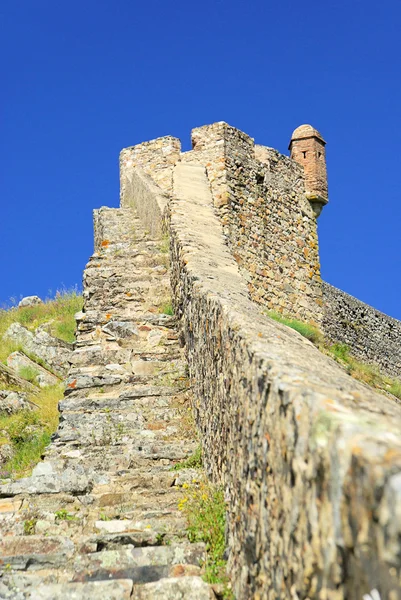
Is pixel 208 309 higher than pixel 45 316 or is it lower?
lower

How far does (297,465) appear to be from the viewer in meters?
1.94

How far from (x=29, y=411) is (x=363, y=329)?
12585 mm

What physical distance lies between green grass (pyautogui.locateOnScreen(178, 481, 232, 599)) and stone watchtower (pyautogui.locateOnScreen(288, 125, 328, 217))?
35.8 ft

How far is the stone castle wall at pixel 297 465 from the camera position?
1.49 m

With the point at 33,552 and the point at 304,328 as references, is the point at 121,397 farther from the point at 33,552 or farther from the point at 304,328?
the point at 304,328

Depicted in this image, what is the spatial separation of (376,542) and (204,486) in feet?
8.25

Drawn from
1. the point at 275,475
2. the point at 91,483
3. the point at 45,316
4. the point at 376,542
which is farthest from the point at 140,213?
the point at 376,542

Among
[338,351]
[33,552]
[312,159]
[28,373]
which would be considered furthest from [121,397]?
[312,159]

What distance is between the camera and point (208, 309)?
14.1ft

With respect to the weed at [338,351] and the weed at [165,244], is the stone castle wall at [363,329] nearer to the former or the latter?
the weed at [338,351]

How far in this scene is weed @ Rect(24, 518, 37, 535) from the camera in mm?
3584

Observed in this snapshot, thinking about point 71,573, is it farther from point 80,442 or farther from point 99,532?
point 80,442

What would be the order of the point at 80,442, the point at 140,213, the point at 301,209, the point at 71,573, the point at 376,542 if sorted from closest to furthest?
the point at 376,542
the point at 71,573
the point at 80,442
the point at 140,213
the point at 301,209

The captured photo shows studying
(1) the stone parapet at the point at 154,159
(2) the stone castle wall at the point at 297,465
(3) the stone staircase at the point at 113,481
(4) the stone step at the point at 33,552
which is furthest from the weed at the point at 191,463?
(1) the stone parapet at the point at 154,159
